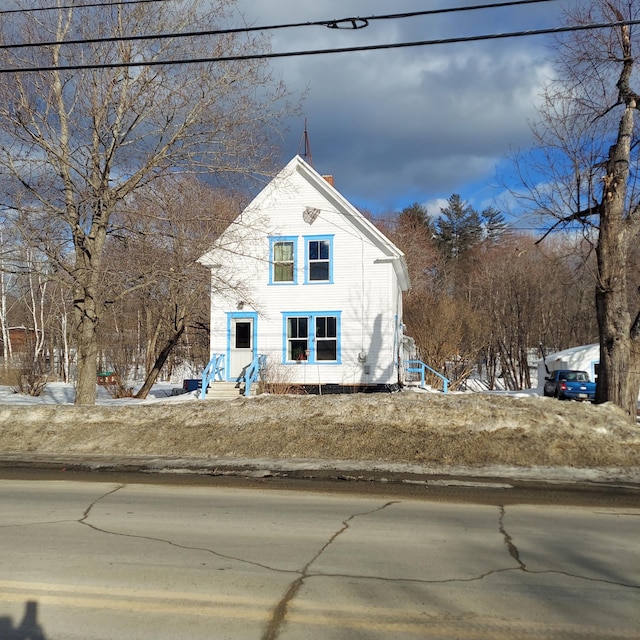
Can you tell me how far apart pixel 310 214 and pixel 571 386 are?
16.0 meters

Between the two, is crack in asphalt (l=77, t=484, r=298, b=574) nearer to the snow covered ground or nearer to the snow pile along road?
the snow covered ground

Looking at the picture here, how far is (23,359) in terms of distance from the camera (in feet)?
97.9

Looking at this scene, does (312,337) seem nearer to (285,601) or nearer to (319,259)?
(319,259)

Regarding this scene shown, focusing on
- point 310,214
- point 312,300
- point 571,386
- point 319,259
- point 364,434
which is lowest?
point 571,386

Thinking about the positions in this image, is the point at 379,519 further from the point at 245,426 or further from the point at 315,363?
the point at 315,363

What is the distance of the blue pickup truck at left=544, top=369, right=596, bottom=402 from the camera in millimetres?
29633

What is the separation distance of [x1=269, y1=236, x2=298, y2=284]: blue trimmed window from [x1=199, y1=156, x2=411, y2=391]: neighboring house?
0.04m

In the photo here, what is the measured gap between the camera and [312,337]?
76.4 feet

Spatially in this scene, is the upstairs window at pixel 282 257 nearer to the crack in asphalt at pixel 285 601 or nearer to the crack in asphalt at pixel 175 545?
the crack in asphalt at pixel 175 545

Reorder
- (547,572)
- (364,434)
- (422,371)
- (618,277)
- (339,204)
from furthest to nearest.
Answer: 1. (422,371)
2. (339,204)
3. (618,277)
4. (364,434)
5. (547,572)

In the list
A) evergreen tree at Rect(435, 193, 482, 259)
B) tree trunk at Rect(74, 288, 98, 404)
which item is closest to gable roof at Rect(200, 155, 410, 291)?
tree trunk at Rect(74, 288, 98, 404)

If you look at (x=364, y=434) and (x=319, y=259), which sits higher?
(x=319, y=259)

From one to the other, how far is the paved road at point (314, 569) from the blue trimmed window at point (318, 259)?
51.8 ft

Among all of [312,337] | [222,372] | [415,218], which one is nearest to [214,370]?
[222,372]
